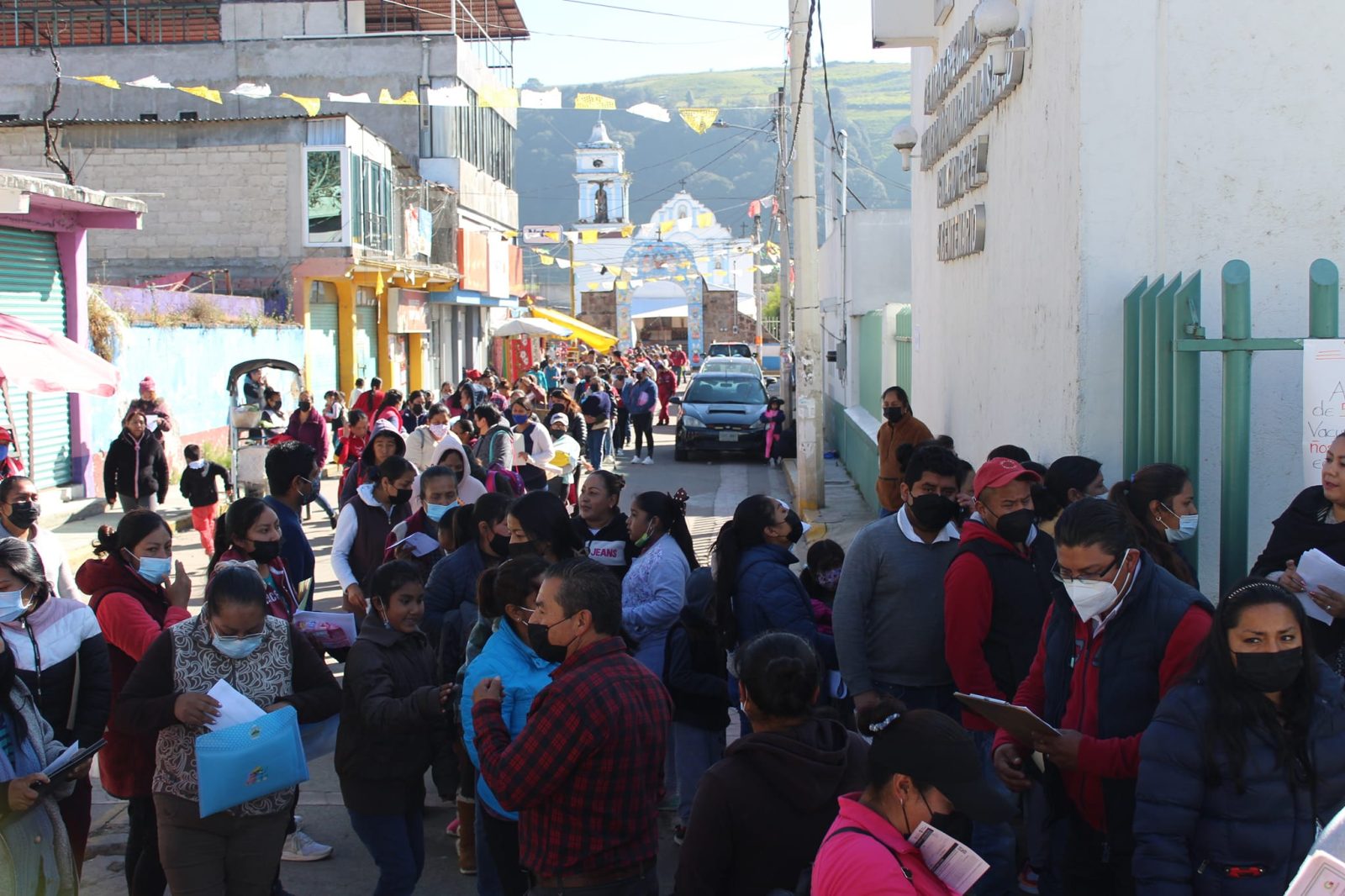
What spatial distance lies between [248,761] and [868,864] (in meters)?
2.31

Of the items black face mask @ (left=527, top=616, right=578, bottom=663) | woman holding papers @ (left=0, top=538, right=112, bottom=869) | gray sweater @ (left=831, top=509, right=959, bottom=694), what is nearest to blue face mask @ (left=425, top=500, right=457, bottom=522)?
woman holding papers @ (left=0, top=538, right=112, bottom=869)

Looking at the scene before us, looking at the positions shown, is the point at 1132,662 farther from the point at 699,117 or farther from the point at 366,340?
the point at 366,340

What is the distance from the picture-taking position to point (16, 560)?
176 inches

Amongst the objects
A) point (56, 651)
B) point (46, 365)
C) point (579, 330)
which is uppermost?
point (579, 330)

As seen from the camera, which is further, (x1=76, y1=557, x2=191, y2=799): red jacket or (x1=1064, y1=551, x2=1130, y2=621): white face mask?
(x1=76, y1=557, x2=191, y2=799): red jacket

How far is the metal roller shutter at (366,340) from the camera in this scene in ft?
103

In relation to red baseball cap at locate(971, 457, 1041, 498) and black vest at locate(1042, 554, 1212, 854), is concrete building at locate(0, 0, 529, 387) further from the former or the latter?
black vest at locate(1042, 554, 1212, 854)

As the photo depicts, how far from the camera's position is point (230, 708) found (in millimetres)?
4234

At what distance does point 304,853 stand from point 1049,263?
16.7 ft

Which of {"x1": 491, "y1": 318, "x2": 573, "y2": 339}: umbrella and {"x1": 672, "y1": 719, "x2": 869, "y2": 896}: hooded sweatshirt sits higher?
{"x1": 491, "y1": 318, "x2": 573, "y2": 339}: umbrella

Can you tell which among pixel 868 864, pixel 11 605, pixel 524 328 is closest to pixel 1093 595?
pixel 868 864

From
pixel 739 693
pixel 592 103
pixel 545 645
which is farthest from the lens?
pixel 592 103

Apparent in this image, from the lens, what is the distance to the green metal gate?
16.2 metres

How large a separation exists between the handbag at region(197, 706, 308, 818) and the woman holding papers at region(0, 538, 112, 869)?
66cm
